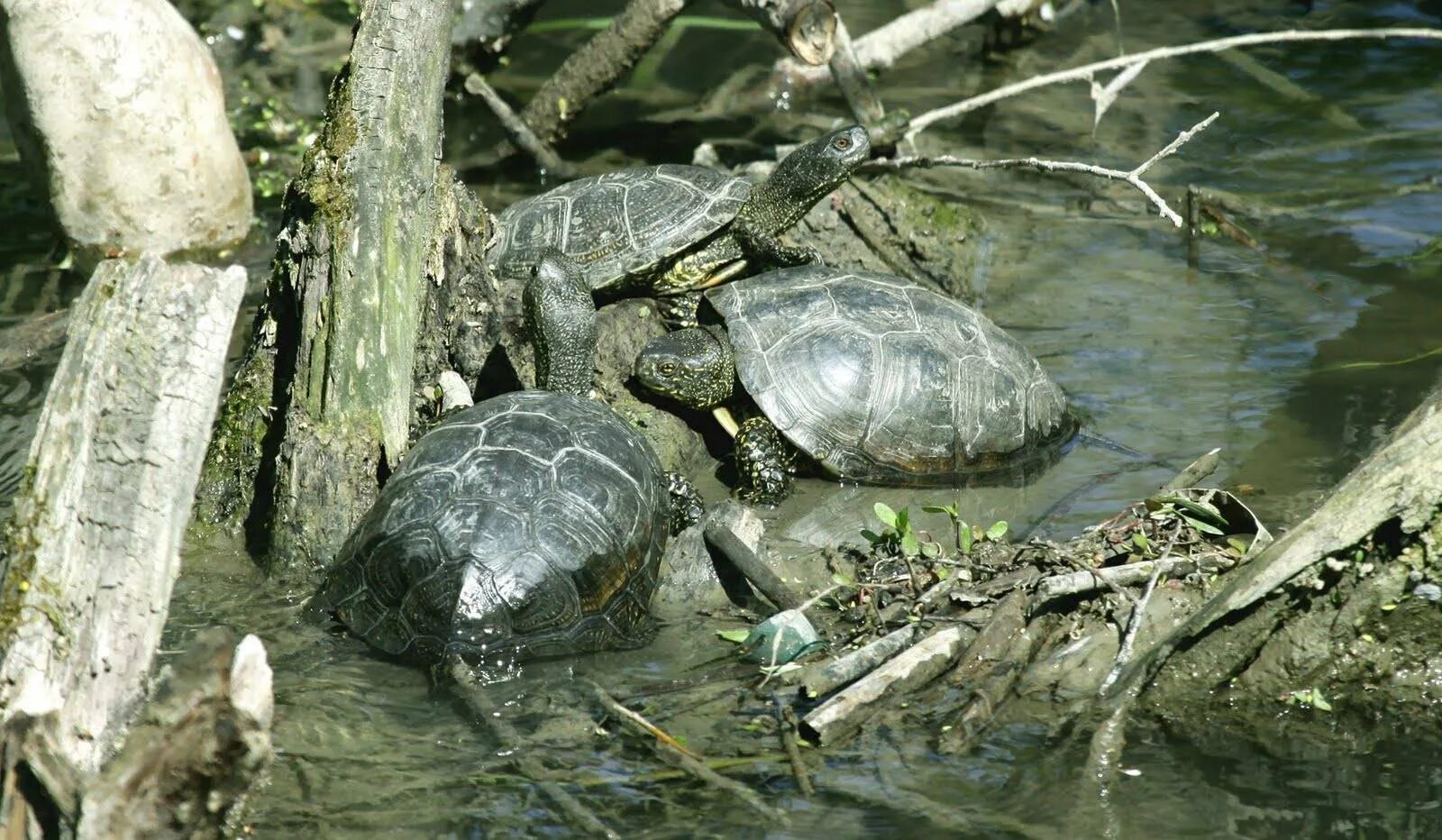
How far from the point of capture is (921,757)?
395 cm

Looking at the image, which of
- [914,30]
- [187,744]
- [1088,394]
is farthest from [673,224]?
[187,744]

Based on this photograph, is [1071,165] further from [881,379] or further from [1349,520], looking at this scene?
[1349,520]

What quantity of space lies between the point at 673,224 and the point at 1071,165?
1930mm

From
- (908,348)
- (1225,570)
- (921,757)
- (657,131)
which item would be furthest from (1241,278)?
(921,757)

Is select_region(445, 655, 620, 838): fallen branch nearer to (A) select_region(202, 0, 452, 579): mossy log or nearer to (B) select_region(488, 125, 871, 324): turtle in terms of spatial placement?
(A) select_region(202, 0, 452, 579): mossy log

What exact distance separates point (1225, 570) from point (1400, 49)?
9.11 meters

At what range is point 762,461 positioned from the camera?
5.85m

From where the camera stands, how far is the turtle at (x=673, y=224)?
6371 millimetres

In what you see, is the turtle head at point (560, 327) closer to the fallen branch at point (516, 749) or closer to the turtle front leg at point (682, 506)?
the turtle front leg at point (682, 506)

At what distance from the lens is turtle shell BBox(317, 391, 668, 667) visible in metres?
4.41

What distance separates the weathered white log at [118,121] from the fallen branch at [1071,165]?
4.11 metres

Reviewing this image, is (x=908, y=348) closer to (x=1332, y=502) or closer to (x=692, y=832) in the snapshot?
(x=1332, y=502)

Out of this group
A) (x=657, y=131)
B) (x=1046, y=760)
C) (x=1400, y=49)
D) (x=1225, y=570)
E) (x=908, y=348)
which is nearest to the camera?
(x=1046, y=760)

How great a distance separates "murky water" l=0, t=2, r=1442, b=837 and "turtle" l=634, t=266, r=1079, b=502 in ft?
0.67
